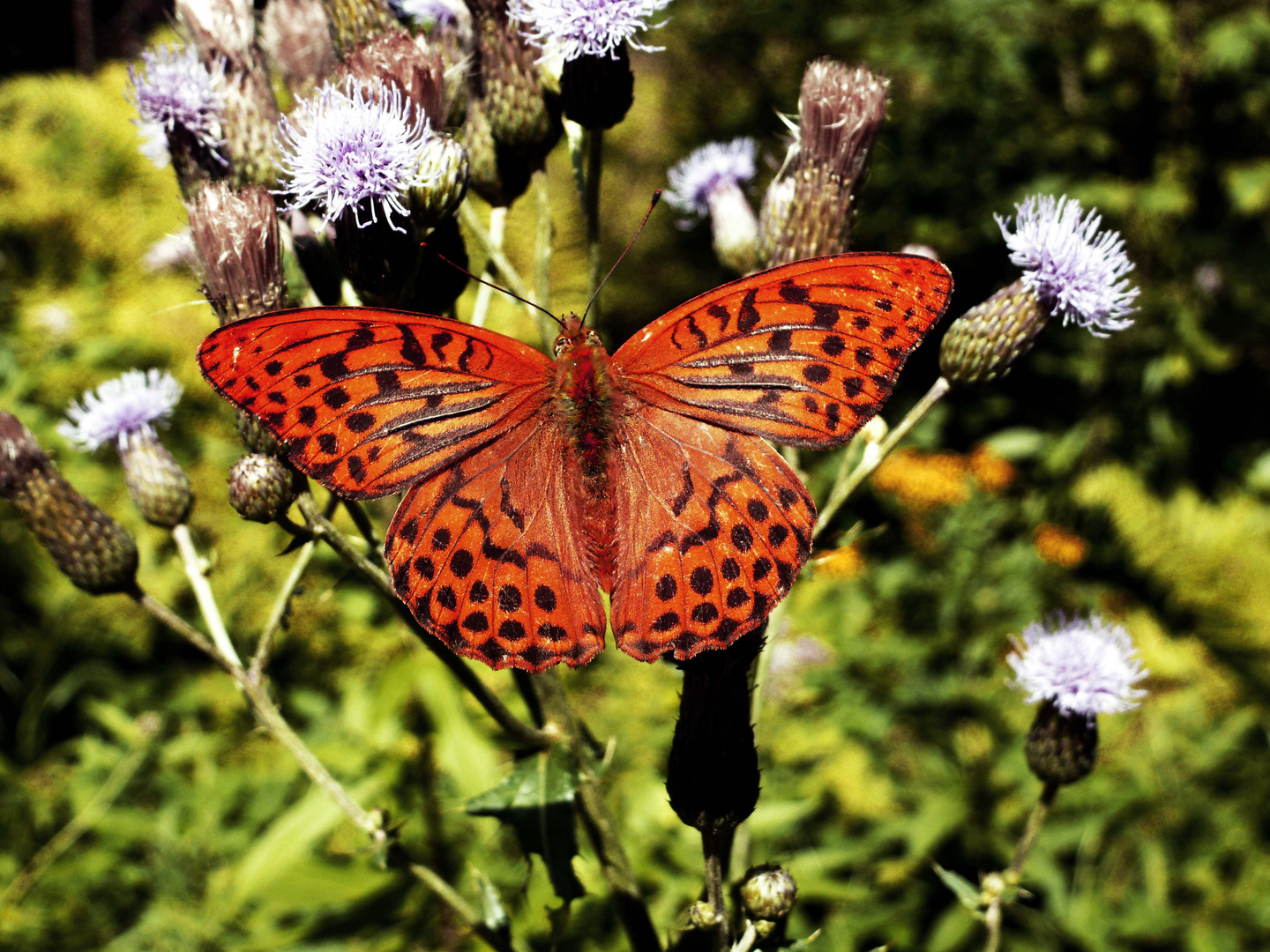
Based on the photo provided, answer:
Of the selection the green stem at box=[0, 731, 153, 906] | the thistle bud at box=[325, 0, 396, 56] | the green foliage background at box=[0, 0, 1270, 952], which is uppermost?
the thistle bud at box=[325, 0, 396, 56]

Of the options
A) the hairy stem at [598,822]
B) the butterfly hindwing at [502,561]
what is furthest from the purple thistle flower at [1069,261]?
the hairy stem at [598,822]

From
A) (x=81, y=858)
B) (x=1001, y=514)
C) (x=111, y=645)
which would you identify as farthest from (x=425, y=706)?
(x=1001, y=514)

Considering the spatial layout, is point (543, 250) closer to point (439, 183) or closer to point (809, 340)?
point (439, 183)

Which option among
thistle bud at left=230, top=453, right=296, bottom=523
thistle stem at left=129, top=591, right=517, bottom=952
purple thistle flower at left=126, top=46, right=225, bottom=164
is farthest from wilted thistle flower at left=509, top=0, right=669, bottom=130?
thistle stem at left=129, top=591, right=517, bottom=952

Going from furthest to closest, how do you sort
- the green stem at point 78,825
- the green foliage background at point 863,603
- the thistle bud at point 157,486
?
the green stem at point 78,825 < the green foliage background at point 863,603 < the thistle bud at point 157,486

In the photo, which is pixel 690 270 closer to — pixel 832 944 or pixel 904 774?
pixel 904 774

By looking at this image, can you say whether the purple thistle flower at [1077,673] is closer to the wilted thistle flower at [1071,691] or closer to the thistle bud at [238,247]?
the wilted thistle flower at [1071,691]

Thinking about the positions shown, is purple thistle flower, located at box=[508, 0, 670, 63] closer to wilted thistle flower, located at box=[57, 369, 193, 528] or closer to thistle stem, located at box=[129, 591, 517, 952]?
wilted thistle flower, located at box=[57, 369, 193, 528]
